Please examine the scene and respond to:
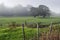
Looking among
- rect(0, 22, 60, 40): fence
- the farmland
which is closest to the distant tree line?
the farmland

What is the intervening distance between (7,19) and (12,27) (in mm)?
303

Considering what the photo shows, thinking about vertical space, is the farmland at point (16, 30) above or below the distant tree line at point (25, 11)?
below

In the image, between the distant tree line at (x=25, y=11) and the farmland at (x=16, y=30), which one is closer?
the farmland at (x=16, y=30)

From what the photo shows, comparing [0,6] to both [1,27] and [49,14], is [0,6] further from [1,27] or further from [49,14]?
[49,14]

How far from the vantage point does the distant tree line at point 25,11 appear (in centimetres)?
495

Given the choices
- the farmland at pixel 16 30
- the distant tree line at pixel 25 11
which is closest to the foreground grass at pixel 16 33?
the farmland at pixel 16 30

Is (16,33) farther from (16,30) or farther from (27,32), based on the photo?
(27,32)

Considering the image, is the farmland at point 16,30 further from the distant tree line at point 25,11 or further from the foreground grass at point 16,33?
the distant tree line at point 25,11

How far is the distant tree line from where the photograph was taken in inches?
195

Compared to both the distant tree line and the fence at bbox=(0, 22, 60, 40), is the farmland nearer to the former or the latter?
the fence at bbox=(0, 22, 60, 40)

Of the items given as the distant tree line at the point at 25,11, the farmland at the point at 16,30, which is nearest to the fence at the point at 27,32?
the farmland at the point at 16,30

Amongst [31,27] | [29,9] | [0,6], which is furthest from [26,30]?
[0,6]

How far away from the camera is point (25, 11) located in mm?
5145

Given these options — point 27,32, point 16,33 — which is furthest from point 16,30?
point 27,32
